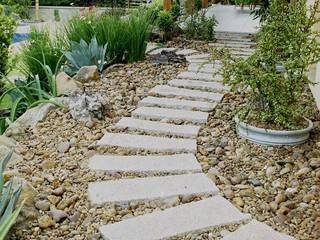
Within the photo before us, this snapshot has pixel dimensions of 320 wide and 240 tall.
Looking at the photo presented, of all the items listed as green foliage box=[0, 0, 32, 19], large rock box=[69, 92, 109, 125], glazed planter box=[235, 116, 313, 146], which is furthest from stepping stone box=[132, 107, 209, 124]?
green foliage box=[0, 0, 32, 19]

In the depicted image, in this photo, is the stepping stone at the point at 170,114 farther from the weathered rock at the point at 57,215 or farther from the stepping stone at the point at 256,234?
the stepping stone at the point at 256,234

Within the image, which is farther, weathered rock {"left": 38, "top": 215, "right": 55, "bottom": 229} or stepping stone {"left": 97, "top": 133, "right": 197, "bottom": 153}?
stepping stone {"left": 97, "top": 133, "right": 197, "bottom": 153}

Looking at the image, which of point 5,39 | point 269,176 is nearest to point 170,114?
point 269,176

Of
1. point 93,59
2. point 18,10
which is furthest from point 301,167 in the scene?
point 18,10

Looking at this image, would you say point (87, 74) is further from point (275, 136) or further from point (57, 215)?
point (57, 215)

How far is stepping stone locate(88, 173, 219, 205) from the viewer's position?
9.07 ft

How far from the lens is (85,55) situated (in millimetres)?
5520

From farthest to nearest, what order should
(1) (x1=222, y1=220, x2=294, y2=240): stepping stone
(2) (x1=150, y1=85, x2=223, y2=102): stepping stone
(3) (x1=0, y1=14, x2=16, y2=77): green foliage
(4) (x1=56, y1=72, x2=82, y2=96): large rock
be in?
(3) (x1=0, y1=14, x2=16, y2=77): green foliage < (4) (x1=56, y1=72, x2=82, y2=96): large rock < (2) (x1=150, y1=85, x2=223, y2=102): stepping stone < (1) (x1=222, y1=220, x2=294, y2=240): stepping stone

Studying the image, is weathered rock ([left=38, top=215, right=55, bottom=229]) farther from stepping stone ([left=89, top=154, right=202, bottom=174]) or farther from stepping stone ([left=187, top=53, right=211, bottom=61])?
stepping stone ([left=187, top=53, right=211, bottom=61])

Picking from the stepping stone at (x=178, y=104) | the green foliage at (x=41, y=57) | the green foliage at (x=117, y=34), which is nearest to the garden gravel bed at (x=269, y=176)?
the stepping stone at (x=178, y=104)

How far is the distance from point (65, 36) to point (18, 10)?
9.94m

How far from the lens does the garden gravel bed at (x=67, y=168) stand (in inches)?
100

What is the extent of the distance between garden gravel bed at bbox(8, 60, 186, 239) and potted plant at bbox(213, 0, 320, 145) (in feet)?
3.56

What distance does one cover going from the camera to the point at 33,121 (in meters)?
4.10
